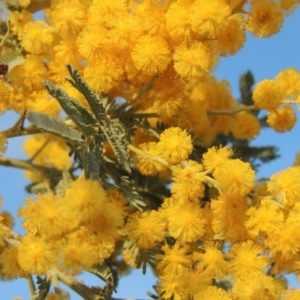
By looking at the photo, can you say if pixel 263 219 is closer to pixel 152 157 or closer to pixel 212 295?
pixel 212 295

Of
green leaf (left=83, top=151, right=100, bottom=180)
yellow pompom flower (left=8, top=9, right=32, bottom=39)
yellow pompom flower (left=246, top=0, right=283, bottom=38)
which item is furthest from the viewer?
yellow pompom flower (left=8, top=9, right=32, bottom=39)

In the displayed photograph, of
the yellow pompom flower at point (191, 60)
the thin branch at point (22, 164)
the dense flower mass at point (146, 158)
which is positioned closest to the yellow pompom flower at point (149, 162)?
the dense flower mass at point (146, 158)

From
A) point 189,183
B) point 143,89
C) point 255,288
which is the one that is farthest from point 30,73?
point 255,288

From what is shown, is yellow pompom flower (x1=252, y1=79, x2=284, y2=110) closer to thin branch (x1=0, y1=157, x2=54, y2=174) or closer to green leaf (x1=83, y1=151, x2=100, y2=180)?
green leaf (x1=83, y1=151, x2=100, y2=180)

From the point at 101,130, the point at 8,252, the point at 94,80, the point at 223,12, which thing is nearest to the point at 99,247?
the point at 8,252

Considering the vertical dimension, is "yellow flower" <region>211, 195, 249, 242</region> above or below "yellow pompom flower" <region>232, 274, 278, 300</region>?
above

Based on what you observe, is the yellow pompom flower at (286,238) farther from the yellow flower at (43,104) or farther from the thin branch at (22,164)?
the thin branch at (22,164)

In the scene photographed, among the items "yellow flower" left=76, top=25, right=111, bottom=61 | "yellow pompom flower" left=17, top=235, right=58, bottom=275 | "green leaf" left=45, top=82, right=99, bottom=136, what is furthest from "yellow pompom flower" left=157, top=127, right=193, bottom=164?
"yellow pompom flower" left=17, top=235, right=58, bottom=275
